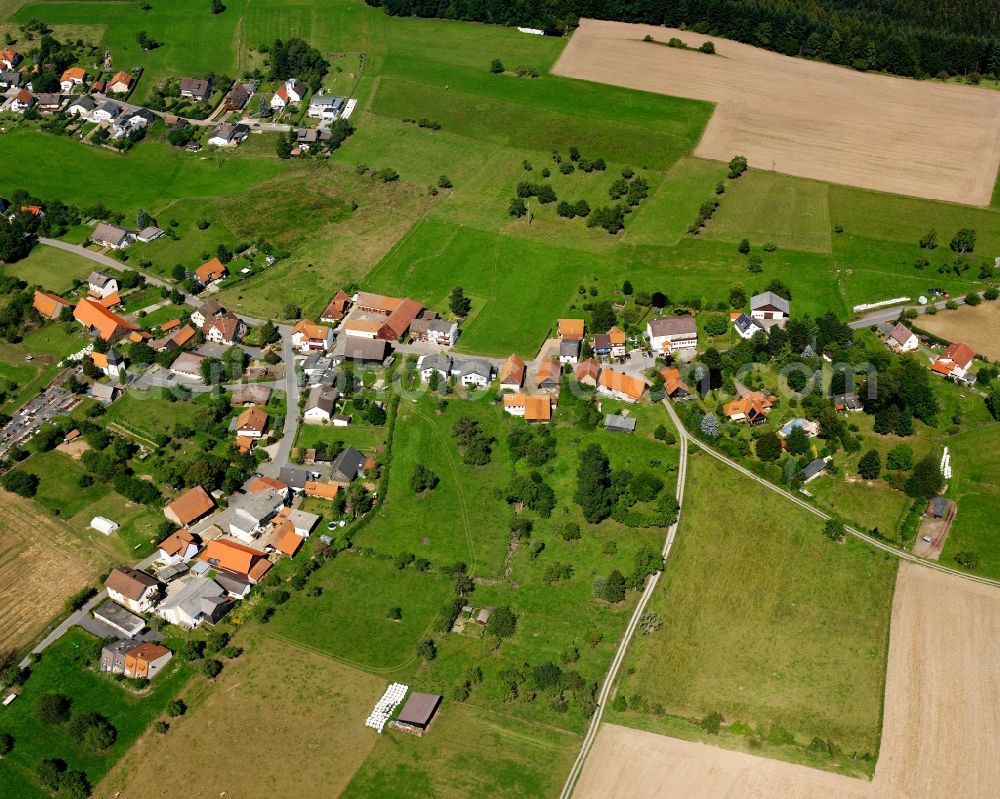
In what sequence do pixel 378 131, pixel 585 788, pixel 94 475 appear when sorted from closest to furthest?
pixel 585 788 → pixel 94 475 → pixel 378 131

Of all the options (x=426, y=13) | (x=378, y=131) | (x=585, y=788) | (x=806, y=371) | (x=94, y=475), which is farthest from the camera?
(x=426, y=13)

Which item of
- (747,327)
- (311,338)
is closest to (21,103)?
(311,338)

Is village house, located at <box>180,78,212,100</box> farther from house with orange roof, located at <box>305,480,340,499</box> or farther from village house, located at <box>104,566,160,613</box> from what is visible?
village house, located at <box>104,566,160,613</box>

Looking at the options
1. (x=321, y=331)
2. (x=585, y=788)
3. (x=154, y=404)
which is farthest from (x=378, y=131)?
(x=585, y=788)

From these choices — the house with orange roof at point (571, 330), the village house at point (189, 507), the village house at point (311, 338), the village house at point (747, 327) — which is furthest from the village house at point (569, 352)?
the village house at point (189, 507)

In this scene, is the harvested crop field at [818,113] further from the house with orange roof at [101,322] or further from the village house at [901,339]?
the house with orange roof at [101,322]

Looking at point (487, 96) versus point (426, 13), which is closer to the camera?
point (487, 96)

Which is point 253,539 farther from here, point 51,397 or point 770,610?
point 770,610
